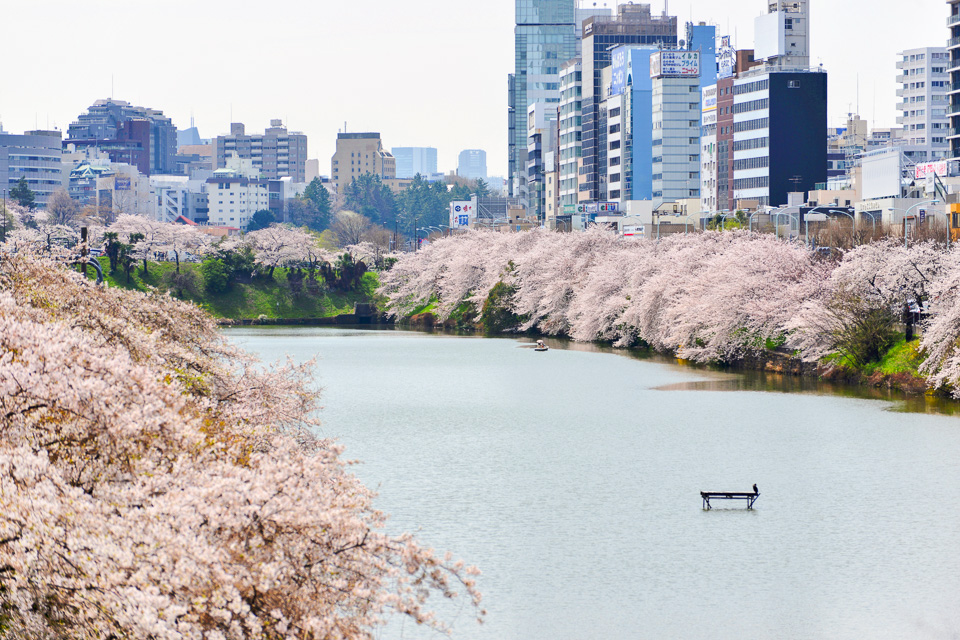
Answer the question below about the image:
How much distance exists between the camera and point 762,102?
112312 mm

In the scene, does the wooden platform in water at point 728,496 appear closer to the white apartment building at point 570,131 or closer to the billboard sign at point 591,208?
the billboard sign at point 591,208

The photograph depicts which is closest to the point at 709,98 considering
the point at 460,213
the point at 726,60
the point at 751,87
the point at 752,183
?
the point at 726,60

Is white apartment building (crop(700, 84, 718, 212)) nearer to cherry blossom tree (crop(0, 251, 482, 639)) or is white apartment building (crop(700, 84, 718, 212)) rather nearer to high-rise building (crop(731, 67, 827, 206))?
high-rise building (crop(731, 67, 827, 206))

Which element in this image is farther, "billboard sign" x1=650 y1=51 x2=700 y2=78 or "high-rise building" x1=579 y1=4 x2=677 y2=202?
"high-rise building" x1=579 y1=4 x2=677 y2=202

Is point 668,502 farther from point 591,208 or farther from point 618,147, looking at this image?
point 618,147

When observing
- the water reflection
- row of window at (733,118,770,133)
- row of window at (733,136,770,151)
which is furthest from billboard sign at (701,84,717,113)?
the water reflection

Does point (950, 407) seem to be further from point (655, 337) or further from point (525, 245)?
point (525, 245)

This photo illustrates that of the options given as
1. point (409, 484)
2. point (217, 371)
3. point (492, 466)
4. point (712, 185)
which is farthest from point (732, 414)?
point (712, 185)

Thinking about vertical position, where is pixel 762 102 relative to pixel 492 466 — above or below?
above

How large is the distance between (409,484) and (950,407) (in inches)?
902

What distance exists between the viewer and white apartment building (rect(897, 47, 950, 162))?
7042 inches

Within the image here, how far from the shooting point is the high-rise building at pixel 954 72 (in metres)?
97.8

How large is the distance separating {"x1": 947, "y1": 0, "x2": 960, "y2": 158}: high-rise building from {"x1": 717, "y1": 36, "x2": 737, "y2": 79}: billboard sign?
24.8 meters

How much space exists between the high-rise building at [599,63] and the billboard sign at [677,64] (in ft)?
47.3
